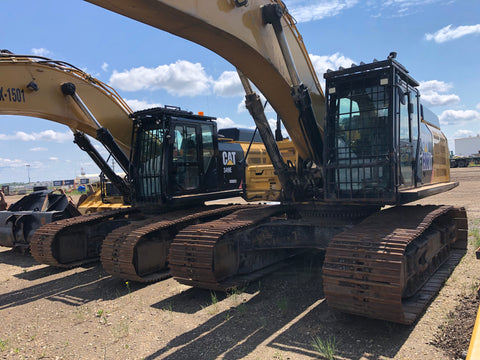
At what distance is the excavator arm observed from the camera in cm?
370

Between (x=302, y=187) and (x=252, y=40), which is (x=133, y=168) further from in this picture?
(x=252, y=40)

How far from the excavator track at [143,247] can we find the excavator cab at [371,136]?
283 centimetres

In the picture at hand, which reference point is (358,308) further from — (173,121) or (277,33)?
(173,121)

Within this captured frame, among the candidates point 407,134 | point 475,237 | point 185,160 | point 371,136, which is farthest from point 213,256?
point 475,237

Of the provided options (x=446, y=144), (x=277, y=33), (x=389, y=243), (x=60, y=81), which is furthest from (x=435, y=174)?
(x=60, y=81)

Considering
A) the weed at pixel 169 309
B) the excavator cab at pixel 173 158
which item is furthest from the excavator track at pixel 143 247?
the weed at pixel 169 309

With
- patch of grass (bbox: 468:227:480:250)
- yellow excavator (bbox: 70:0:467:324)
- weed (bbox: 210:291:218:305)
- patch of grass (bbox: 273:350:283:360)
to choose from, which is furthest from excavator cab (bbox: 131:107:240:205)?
patch of grass (bbox: 468:227:480:250)

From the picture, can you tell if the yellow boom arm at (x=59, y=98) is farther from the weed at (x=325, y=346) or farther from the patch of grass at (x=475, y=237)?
the patch of grass at (x=475, y=237)

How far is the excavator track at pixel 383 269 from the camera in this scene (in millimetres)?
3947

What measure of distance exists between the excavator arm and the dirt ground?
7.71 ft

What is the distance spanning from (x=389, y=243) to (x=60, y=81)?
6.82 meters

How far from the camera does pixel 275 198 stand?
6984 millimetres

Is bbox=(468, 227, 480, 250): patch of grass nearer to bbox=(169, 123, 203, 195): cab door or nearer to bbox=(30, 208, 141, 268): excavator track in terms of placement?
bbox=(169, 123, 203, 195): cab door

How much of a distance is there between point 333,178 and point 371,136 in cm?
74
